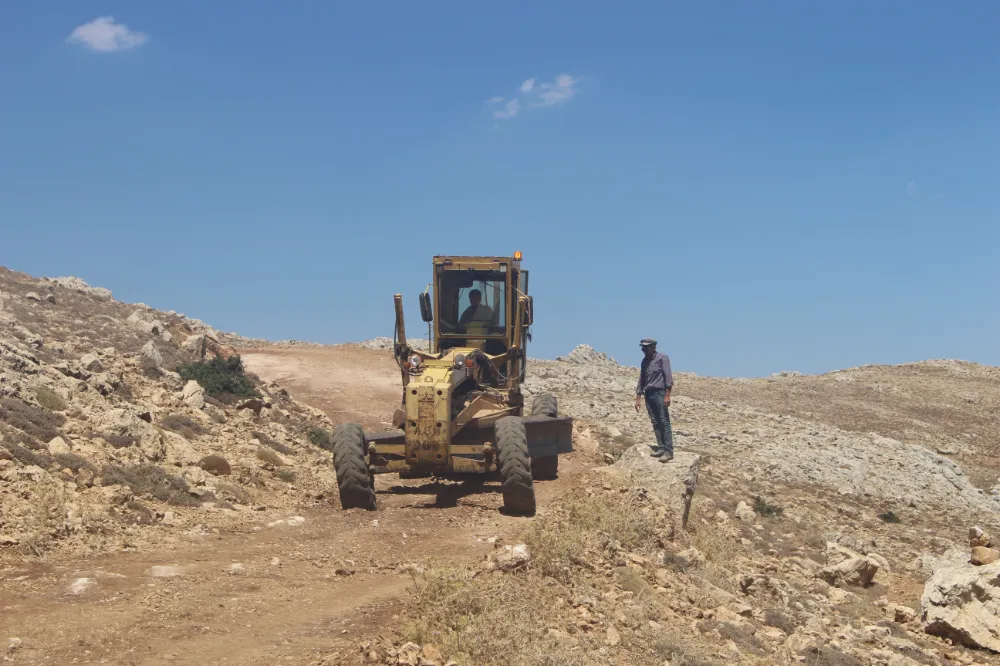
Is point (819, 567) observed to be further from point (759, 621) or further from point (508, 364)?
point (508, 364)

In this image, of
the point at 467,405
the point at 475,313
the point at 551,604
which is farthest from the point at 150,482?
the point at 551,604

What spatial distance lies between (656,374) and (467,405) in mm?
A: 3234

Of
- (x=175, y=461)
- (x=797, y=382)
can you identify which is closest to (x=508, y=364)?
(x=175, y=461)

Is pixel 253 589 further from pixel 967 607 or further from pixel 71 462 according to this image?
pixel 967 607

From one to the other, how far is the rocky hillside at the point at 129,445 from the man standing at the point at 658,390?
17.4ft

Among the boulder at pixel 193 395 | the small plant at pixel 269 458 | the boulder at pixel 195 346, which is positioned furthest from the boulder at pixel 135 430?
the boulder at pixel 195 346

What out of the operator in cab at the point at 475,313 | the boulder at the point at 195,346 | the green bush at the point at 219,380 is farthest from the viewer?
the boulder at the point at 195,346

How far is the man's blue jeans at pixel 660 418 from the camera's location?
527 inches

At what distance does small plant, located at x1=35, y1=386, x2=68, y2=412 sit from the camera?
12.8 metres

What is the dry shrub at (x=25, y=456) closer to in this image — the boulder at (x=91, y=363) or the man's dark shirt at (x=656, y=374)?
the boulder at (x=91, y=363)

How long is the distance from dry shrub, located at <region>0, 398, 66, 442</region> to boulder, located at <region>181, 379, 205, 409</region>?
13.0 ft

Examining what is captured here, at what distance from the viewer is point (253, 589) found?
25.7 ft

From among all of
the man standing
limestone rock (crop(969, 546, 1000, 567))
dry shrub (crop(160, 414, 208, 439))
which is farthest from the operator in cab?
limestone rock (crop(969, 546, 1000, 567))

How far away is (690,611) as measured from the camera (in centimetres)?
873
